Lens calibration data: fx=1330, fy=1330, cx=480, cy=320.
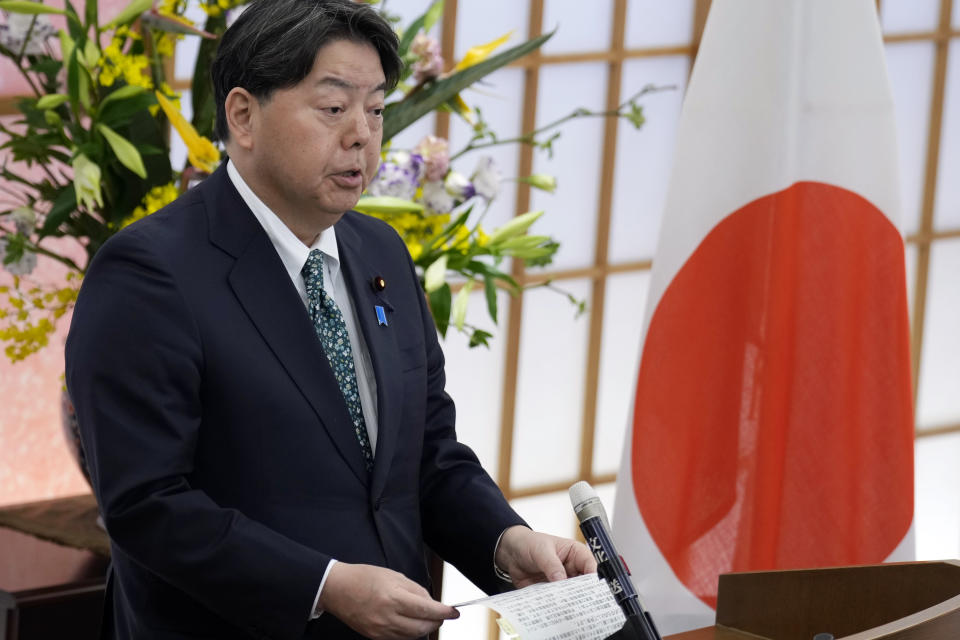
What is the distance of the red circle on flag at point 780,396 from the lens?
243 centimetres

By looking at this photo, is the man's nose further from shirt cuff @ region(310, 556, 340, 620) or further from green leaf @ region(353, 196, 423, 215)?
green leaf @ region(353, 196, 423, 215)

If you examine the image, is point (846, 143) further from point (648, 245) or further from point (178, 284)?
point (178, 284)

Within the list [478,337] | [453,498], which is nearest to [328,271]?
[453,498]

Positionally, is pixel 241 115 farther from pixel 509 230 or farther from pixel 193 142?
pixel 509 230

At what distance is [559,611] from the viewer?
129 centimetres

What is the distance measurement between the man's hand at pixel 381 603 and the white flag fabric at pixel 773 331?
47.8 inches

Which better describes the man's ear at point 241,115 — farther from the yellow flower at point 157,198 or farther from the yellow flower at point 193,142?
the yellow flower at point 157,198

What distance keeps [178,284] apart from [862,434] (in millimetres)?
1499

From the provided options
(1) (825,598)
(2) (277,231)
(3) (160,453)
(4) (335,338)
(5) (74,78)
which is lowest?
(1) (825,598)

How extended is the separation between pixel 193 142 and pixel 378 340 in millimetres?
568

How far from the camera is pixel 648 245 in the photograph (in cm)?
350

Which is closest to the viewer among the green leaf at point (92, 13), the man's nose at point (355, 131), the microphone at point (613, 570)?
the microphone at point (613, 570)

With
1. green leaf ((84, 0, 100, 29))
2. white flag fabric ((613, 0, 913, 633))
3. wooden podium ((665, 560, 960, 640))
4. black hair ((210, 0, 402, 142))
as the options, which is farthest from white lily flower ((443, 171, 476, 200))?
wooden podium ((665, 560, 960, 640))

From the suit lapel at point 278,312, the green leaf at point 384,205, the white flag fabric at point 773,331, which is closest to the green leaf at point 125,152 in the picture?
the green leaf at point 384,205
